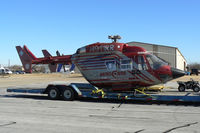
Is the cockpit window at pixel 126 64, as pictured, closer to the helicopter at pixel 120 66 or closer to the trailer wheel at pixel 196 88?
the helicopter at pixel 120 66

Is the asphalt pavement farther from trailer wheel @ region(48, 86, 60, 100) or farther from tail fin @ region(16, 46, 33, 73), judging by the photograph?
tail fin @ region(16, 46, 33, 73)

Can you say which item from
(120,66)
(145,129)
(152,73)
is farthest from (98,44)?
(145,129)

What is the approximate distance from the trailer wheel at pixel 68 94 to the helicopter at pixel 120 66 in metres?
1.58

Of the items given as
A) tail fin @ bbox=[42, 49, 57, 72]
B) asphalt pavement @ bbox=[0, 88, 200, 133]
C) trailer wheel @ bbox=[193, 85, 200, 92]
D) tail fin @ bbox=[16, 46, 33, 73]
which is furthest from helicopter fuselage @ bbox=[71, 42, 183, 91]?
trailer wheel @ bbox=[193, 85, 200, 92]

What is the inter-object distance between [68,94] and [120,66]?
345cm

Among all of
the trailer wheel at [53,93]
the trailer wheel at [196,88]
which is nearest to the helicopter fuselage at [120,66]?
the trailer wheel at [53,93]

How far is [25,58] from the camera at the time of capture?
17.1m

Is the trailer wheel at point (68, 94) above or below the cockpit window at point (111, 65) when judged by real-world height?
below

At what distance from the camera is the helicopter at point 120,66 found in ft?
42.1

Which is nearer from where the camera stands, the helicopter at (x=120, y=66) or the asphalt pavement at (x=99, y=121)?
the asphalt pavement at (x=99, y=121)

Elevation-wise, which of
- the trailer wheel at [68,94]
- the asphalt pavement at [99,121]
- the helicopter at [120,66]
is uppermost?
the helicopter at [120,66]

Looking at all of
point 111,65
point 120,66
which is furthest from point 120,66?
point 111,65

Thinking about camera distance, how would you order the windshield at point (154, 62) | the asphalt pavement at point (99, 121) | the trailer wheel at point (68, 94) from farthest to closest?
1. the trailer wheel at point (68, 94)
2. the windshield at point (154, 62)
3. the asphalt pavement at point (99, 121)

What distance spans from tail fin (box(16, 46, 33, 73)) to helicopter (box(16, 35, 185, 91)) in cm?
388
